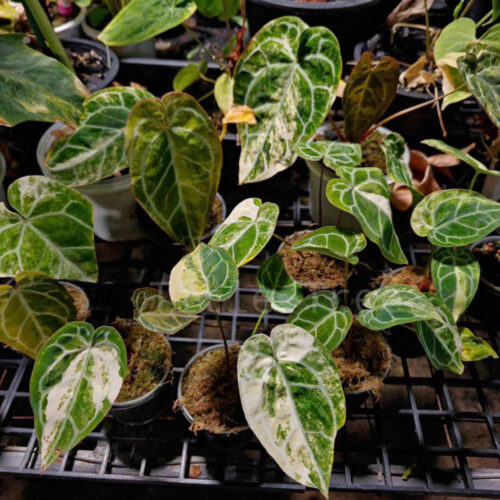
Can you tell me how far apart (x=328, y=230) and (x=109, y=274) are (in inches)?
29.3

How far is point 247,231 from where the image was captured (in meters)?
0.92

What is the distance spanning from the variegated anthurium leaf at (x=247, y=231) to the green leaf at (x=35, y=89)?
14.8 inches

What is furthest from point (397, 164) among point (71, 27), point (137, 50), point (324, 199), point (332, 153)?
point (71, 27)

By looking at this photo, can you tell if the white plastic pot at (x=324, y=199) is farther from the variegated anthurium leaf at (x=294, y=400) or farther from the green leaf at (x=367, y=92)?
the variegated anthurium leaf at (x=294, y=400)

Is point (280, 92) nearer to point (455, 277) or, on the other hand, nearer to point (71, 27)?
point (455, 277)

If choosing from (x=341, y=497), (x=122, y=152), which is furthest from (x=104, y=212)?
(x=341, y=497)

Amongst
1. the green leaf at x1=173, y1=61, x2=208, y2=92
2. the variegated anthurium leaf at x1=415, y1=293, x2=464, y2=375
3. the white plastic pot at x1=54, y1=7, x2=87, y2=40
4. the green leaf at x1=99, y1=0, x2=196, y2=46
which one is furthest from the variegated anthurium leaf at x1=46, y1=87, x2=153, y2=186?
the white plastic pot at x1=54, y1=7, x2=87, y2=40

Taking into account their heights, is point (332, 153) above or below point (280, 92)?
below

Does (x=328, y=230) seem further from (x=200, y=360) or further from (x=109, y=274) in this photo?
(x=109, y=274)

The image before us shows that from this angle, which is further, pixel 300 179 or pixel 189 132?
pixel 300 179

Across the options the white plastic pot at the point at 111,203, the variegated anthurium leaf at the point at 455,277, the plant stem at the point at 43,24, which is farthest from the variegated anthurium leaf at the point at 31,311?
the variegated anthurium leaf at the point at 455,277

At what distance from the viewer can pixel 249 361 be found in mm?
790

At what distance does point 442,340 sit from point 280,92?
59cm

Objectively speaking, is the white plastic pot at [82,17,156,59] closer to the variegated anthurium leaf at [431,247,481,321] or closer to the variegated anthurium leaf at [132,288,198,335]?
the variegated anthurium leaf at [132,288,198,335]
